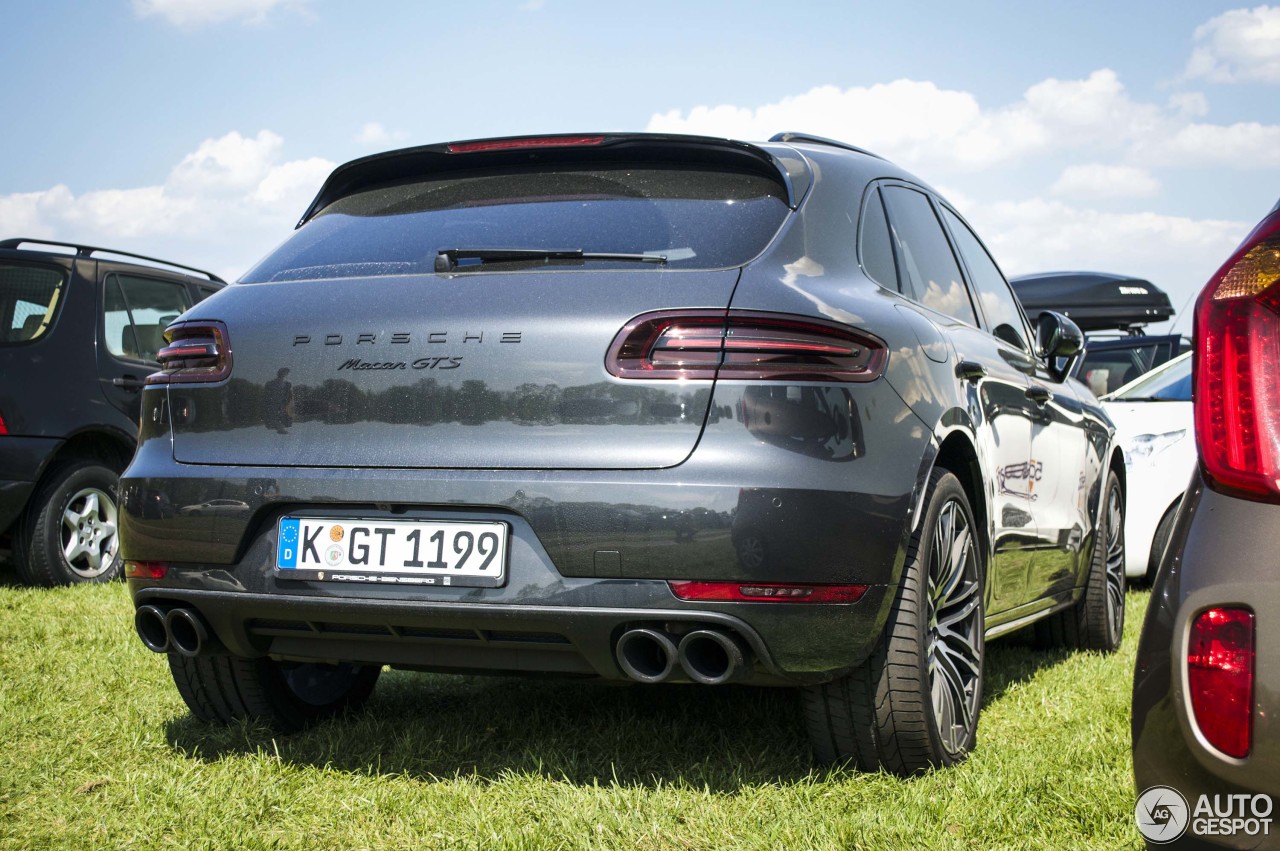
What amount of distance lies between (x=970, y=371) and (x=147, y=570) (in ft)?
7.39

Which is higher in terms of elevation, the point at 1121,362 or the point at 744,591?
the point at 744,591

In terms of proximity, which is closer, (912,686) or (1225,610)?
(1225,610)

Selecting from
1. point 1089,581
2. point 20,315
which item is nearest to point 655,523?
point 1089,581

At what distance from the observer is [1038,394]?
4.57m

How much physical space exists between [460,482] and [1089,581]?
3.35 meters

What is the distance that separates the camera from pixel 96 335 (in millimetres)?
7820

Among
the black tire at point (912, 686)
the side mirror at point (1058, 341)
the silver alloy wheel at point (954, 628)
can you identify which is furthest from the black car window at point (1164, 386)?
the black tire at point (912, 686)

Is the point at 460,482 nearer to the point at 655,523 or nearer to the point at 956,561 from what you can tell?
the point at 655,523

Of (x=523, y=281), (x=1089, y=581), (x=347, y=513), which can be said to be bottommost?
(x=1089, y=581)

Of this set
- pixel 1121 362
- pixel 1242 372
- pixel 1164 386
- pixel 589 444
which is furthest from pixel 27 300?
pixel 1121 362

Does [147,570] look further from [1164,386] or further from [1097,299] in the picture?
[1097,299]

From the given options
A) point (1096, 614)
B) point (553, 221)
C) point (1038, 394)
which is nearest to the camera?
point (553, 221)

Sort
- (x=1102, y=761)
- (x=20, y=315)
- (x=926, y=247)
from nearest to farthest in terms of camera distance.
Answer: (x=1102, y=761) < (x=926, y=247) < (x=20, y=315)

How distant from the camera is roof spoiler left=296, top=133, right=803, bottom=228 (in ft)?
10.8
